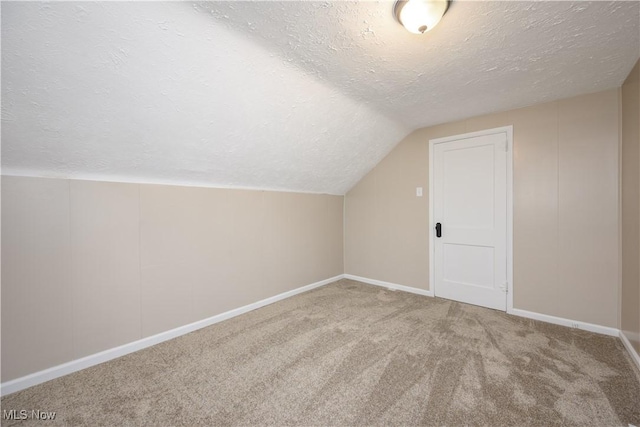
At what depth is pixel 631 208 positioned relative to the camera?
6.56 feet

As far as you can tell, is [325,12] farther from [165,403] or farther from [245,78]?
[165,403]

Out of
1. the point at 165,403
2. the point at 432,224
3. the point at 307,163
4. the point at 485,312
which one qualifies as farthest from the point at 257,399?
the point at 432,224

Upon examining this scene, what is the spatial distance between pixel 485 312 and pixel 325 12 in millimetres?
3165

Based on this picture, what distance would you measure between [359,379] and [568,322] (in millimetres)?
2288

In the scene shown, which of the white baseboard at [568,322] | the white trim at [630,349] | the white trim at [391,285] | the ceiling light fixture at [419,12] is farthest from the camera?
the white trim at [391,285]

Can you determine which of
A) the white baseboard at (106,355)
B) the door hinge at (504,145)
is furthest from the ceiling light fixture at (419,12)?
the white baseboard at (106,355)

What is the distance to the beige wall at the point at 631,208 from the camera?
1876 mm

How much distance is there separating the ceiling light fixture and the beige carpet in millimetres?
2178

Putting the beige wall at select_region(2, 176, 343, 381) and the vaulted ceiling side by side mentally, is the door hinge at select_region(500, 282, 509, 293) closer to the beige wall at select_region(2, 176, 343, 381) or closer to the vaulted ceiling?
the vaulted ceiling

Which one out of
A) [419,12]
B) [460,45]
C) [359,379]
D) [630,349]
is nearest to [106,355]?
[359,379]

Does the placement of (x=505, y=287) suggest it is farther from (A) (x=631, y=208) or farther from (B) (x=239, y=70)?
(B) (x=239, y=70)

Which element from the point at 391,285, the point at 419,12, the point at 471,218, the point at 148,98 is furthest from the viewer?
the point at 391,285

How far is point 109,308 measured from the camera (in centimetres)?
192

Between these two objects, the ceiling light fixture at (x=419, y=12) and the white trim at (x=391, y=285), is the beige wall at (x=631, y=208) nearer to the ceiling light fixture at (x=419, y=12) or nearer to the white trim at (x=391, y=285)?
the white trim at (x=391, y=285)
